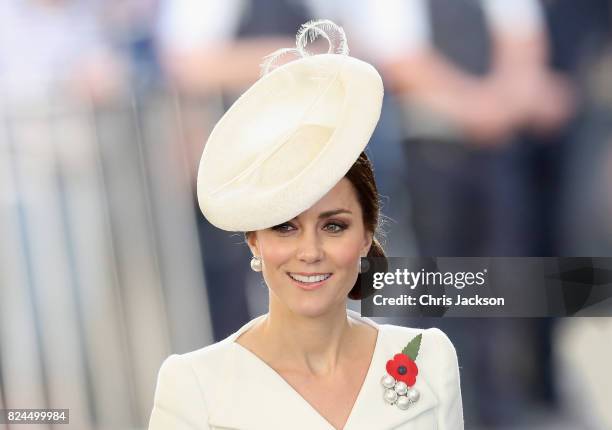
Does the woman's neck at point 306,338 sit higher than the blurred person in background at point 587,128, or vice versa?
the blurred person in background at point 587,128

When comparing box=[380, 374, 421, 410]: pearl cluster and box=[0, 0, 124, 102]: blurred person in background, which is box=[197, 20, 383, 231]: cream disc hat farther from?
box=[0, 0, 124, 102]: blurred person in background

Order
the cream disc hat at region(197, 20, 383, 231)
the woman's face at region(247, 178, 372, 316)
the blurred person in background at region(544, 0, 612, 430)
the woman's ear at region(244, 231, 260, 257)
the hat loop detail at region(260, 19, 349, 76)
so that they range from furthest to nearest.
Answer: the blurred person in background at region(544, 0, 612, 430)
the hat loop detail at region(260, 19, 349, 76)
the woman's ear at region(244, 231, 260, 257)
the woman's face at region(247, 178, 372, 316)
the cream disc hat at region(197, 20, 383, 231)

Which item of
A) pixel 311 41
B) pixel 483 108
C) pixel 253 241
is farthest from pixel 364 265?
pixel 253 241

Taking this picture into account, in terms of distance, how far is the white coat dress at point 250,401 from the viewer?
177 centimetres

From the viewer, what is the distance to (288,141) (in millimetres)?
1688

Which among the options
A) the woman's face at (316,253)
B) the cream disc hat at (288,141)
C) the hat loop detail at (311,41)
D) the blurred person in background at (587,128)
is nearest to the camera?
the cream disc hat at (288,141)

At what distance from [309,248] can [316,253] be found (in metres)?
0.02

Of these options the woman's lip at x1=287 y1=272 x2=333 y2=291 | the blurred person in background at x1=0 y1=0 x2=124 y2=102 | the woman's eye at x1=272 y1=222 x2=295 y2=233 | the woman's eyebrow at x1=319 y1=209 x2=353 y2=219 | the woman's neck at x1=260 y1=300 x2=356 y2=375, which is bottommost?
the woman's neck at x1=260 y1=300 x2=356 y2=375

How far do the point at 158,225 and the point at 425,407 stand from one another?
1262 mm

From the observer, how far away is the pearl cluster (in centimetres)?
185

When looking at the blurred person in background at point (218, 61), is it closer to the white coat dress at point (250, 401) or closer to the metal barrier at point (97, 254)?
the metal barrier at point (97, 254)

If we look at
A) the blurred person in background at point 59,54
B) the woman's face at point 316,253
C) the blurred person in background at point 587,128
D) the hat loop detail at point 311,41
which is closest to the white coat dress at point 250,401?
the woman's face at point 316,253

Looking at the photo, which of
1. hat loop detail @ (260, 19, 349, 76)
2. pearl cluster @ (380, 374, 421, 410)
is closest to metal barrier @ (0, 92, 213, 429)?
hat loop detail @ (260, 19, 349, 76)

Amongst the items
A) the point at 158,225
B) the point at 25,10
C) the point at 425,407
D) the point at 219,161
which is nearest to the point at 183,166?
the point at 158,225
